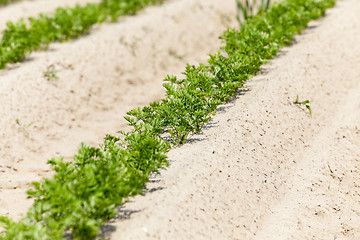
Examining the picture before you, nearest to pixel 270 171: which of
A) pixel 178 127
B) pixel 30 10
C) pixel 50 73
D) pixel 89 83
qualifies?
pixel 178 127

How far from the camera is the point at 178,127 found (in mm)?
4406

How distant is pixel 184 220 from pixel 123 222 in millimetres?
478

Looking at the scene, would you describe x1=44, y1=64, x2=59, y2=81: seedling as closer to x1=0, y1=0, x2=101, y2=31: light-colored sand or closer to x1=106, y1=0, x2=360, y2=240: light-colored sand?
x1=0, y1=0, x2=101, y2=31: light-colored sand

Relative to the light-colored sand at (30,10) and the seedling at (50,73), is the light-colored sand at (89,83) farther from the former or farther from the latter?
the light-colored sand at (30,10)

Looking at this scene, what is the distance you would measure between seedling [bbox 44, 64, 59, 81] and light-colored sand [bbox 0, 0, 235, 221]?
7 centimetres

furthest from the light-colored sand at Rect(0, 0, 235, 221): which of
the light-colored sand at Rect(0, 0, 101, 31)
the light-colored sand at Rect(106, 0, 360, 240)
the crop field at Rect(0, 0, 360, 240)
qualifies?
the light-colored sand at Rect(106, 0, 360, 240)

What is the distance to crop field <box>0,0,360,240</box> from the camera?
346cm

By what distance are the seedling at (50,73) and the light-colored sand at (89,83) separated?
0.07m

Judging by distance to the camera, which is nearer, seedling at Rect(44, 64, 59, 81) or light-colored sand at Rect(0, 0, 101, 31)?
seedling at Rect(44, 64, 59, 81)

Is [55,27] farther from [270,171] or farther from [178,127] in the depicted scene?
[270,171]

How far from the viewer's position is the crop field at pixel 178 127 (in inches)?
136

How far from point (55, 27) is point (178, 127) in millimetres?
4050

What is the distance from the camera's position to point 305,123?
16.8 feet

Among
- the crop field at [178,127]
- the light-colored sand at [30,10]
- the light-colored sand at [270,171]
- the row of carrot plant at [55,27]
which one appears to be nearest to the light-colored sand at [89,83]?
the crop field at [178,127]
